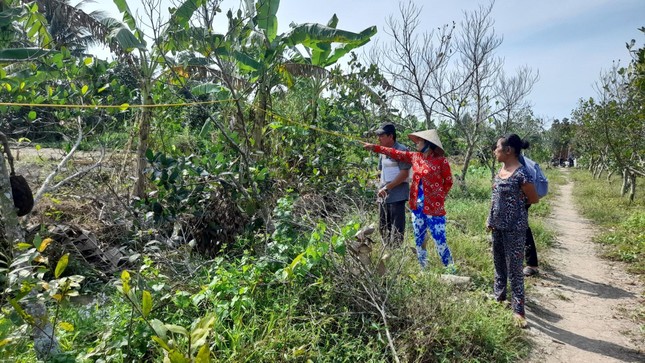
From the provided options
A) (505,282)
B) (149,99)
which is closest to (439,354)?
(505,282)

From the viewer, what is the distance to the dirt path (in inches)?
119

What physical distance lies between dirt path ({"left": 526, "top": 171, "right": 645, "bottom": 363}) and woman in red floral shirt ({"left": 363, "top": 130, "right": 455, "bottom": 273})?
93 centimetres

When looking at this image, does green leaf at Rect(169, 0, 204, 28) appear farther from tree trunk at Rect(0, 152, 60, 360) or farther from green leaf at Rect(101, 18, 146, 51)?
tree trunk at Rect(0, 152, 60, 360)

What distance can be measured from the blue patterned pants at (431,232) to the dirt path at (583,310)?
0.88m

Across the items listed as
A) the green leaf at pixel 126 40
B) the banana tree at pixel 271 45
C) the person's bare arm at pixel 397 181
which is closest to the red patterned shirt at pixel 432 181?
the person's bare arm at pixel 397 181

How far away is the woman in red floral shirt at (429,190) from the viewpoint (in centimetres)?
380

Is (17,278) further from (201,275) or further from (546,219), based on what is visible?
(546,219)

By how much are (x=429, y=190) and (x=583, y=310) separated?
1840 mm

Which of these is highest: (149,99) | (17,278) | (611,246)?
(149,99)

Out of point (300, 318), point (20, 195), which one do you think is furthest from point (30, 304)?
point (300, 318)

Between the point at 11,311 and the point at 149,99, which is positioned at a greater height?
the point at 149,99

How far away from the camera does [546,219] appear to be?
829 cm

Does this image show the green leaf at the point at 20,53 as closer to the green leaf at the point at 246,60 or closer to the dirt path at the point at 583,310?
the green leaf at the point at 246,60

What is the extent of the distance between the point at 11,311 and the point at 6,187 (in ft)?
2.01
